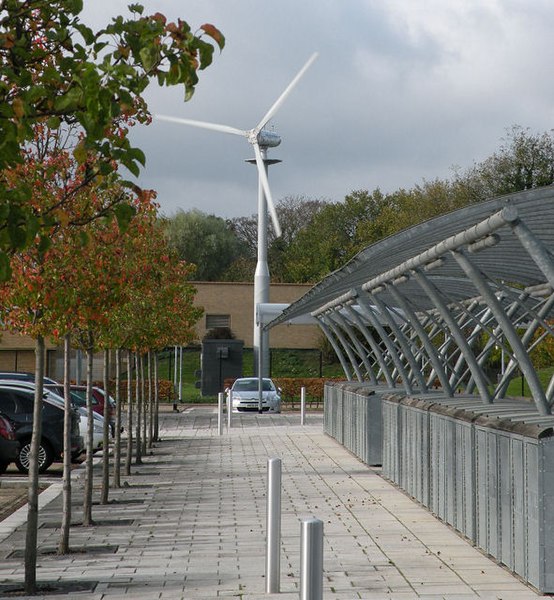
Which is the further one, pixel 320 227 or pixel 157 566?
pixel 320 227

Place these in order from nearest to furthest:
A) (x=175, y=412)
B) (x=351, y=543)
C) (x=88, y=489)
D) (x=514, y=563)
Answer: (x=514, y=563) → (x=351, y=543) → (x=88, y=489) → (x=175, y=412)

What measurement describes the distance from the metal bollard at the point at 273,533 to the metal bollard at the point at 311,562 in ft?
9.59

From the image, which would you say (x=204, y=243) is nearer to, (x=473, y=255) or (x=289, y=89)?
(x=289, y=89)

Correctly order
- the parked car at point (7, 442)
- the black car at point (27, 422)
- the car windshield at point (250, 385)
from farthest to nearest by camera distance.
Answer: the car windshield at point (250, 385)
the black car at point (27, 422)
the parked car at point (7, 442)

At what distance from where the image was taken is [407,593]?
925cm

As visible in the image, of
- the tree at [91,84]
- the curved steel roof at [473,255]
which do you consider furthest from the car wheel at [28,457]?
the tree at [91,84]

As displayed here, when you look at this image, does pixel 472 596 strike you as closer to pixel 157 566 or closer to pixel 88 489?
pixel 157 566

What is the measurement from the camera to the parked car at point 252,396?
1638 inches

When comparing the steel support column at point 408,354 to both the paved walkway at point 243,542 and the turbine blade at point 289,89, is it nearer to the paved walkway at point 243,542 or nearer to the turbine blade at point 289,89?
the paved walkway at point 243,542

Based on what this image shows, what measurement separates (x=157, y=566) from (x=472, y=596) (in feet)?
9.48

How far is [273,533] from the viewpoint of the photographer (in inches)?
374

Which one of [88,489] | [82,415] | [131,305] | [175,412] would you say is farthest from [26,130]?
[175,412]

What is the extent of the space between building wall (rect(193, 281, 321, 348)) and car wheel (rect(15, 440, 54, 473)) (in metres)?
49.3

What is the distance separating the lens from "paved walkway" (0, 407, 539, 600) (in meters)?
9.59
